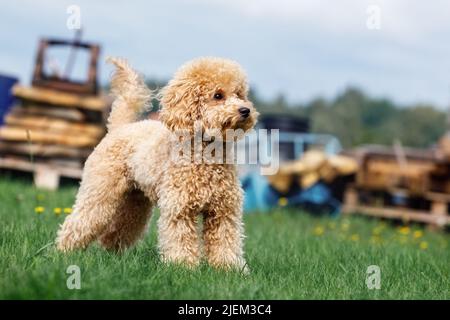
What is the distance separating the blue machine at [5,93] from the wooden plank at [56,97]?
432mm

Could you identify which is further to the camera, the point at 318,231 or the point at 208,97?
the point at 318,231

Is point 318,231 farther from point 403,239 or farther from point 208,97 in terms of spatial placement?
point 208,97

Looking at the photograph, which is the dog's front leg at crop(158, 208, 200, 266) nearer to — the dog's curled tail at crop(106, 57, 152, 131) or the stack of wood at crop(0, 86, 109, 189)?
the dog's curled tail at crop(106, 57, 152, 131)

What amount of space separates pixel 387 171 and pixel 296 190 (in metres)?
1.50

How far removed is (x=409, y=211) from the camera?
1133 cm

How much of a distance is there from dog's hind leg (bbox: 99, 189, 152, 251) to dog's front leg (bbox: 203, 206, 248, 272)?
0.97 meters

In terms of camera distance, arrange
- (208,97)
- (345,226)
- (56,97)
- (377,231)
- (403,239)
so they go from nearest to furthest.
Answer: (208,97), (403,239), (377,231), (345,226), (56,97)

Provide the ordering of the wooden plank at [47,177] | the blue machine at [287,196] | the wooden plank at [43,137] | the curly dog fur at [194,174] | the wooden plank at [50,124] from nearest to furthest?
the curly dog fur at [194,174] → the wooden plank at [47,177] → the wooden plank at [43,137] → the wooden plank at [50,124] → the blue machine at [287,196]

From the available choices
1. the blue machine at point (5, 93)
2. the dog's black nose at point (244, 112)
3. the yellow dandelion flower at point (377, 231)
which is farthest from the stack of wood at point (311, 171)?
the dog's black nose at point (244, 112)

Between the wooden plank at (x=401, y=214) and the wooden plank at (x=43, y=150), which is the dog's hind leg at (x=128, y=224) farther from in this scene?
the wooden plank at (x=401, y=214)

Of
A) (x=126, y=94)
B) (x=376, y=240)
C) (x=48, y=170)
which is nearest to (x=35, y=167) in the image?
(x=48, y=170)

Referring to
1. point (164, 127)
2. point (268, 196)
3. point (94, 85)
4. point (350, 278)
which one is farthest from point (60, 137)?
point (350, 278)

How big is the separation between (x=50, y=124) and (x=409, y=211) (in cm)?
566

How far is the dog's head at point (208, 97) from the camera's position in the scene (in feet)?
14.9
